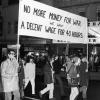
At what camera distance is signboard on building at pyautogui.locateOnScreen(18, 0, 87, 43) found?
8562 millimetres

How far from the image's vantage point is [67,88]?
44.7ft

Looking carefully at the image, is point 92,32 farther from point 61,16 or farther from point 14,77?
point 14,77

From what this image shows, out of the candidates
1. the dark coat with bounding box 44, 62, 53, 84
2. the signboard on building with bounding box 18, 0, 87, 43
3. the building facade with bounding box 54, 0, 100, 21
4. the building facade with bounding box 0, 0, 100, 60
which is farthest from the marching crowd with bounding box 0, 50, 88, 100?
the building facade with bounding box 54, 0, 100, 21

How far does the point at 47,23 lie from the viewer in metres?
9.63

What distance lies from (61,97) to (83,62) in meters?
1.70

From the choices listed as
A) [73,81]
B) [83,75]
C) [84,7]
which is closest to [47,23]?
[73,81]

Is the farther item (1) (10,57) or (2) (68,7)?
(2) (68,7)

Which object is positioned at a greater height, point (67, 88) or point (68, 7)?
point (68, 7)

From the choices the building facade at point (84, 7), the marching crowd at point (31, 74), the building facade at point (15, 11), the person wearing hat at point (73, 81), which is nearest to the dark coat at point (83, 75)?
the marching crowd at point (31, 74)

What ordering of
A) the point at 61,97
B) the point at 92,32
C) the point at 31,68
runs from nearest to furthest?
the point at 61,97, the point at 31,68, the point at 92,32

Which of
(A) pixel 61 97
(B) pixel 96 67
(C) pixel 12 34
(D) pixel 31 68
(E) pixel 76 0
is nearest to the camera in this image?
(A) pixel 61 97

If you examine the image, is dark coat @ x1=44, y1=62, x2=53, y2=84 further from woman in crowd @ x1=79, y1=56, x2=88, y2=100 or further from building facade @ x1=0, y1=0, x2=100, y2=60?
building facade @ x1=0, y1=0, x2=100, y2=60

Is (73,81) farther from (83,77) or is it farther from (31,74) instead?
(31,74)

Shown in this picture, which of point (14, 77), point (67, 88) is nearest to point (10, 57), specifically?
point (14, 77)
